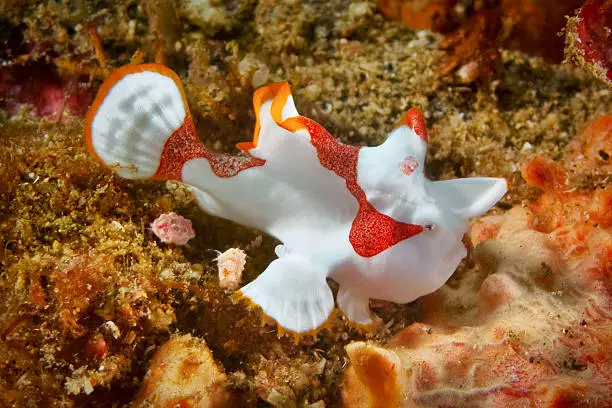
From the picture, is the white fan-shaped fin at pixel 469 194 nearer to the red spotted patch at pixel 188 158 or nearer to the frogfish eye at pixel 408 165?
the frogfish eye at pixel 408 165

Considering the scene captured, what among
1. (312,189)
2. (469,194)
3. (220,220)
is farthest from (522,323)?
(220,220)

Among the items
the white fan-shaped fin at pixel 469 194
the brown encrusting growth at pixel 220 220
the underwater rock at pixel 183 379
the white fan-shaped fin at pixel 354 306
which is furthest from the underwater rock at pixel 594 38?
the underwater rock at pixel 183 379

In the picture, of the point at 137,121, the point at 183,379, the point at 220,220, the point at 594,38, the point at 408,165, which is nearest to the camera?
the point at 183,379

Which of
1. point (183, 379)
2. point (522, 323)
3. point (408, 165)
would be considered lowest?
point (183, 379)

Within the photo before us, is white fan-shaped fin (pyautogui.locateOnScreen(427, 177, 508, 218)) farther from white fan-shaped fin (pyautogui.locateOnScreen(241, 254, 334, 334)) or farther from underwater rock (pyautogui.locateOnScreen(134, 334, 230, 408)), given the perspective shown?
underwater rock (pyautogui.locateOnScreen(134, 334, 230, 408))

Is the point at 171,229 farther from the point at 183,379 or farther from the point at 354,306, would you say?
the point at 354,306

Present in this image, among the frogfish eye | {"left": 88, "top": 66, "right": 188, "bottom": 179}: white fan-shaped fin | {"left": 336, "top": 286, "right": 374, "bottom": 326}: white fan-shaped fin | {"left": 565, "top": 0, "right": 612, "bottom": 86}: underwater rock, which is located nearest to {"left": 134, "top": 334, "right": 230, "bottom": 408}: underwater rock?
{"left": 336, "top": 286, "right": 374, "bottom": 326}: white fan-shaped fin

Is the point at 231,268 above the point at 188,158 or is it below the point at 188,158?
below

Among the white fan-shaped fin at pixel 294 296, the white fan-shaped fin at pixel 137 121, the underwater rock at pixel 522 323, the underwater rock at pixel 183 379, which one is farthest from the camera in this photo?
the white fan-shaped fin at pixel 137 121
